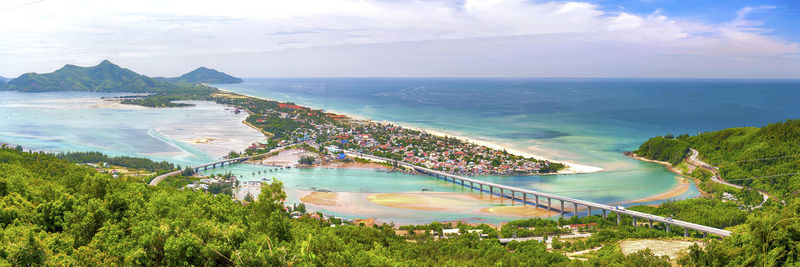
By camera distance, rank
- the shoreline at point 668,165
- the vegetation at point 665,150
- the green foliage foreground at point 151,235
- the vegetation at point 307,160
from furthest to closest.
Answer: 1. the vegetation at point 307,160
2. the vegetation at point 665,150
3. the shoreline at point 668,165
4. the green foliage foreground at point 151,235

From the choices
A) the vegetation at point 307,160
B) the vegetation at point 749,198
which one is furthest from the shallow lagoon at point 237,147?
the vegetation at point 749,198

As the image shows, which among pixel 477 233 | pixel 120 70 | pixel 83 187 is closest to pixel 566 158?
pixel 477 233

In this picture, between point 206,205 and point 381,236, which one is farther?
point 381,236

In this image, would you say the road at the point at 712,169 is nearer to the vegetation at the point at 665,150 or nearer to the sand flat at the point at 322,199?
the vegetation at the point at 665,150

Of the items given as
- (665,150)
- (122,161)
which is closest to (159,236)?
(122,161)

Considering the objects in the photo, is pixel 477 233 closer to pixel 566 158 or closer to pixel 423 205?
pixel 423 205

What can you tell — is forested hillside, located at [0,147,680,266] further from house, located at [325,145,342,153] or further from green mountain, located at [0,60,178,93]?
green mountain, located at [0,60,178,93]

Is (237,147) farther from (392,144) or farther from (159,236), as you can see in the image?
(159,236)
